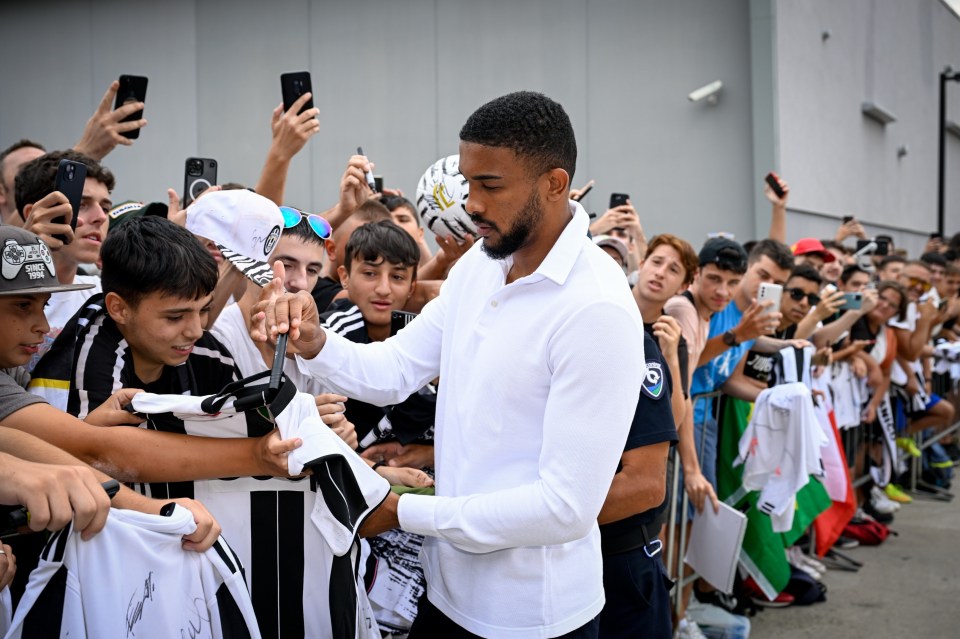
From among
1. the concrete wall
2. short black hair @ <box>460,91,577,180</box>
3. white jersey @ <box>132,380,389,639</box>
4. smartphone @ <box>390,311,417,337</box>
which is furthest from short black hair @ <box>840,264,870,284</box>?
white jersey @ <box>132,380,389,639</box>

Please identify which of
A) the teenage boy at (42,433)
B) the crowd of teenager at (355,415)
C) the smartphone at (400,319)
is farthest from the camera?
the smartphone at (400,319)

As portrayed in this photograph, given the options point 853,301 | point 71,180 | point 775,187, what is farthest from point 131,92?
point 775,187

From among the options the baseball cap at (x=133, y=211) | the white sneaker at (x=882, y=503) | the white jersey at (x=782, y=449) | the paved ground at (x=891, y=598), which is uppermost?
the baseball cap at (x=133, y=211)

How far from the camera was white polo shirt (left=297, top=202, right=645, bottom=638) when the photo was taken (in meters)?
2.19

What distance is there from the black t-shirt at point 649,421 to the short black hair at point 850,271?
604 cm

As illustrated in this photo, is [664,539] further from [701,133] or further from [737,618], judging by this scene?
[701,133]

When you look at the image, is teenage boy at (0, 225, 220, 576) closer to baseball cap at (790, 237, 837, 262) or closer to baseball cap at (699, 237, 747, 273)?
baseball cap at (699, 237, 747, 273)

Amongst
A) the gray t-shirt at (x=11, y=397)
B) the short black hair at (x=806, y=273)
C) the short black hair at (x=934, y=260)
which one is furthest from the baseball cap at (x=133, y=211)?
the short black hair at (x=934, y=260)

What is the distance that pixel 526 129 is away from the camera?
2322 mm

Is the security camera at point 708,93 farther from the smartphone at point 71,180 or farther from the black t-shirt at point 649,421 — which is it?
the smartphone at point 71,180

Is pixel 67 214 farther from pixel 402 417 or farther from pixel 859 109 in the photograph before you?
pixel 859 109

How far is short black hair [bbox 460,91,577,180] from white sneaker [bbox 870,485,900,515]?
263 inches

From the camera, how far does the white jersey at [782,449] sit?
16.7 feet
